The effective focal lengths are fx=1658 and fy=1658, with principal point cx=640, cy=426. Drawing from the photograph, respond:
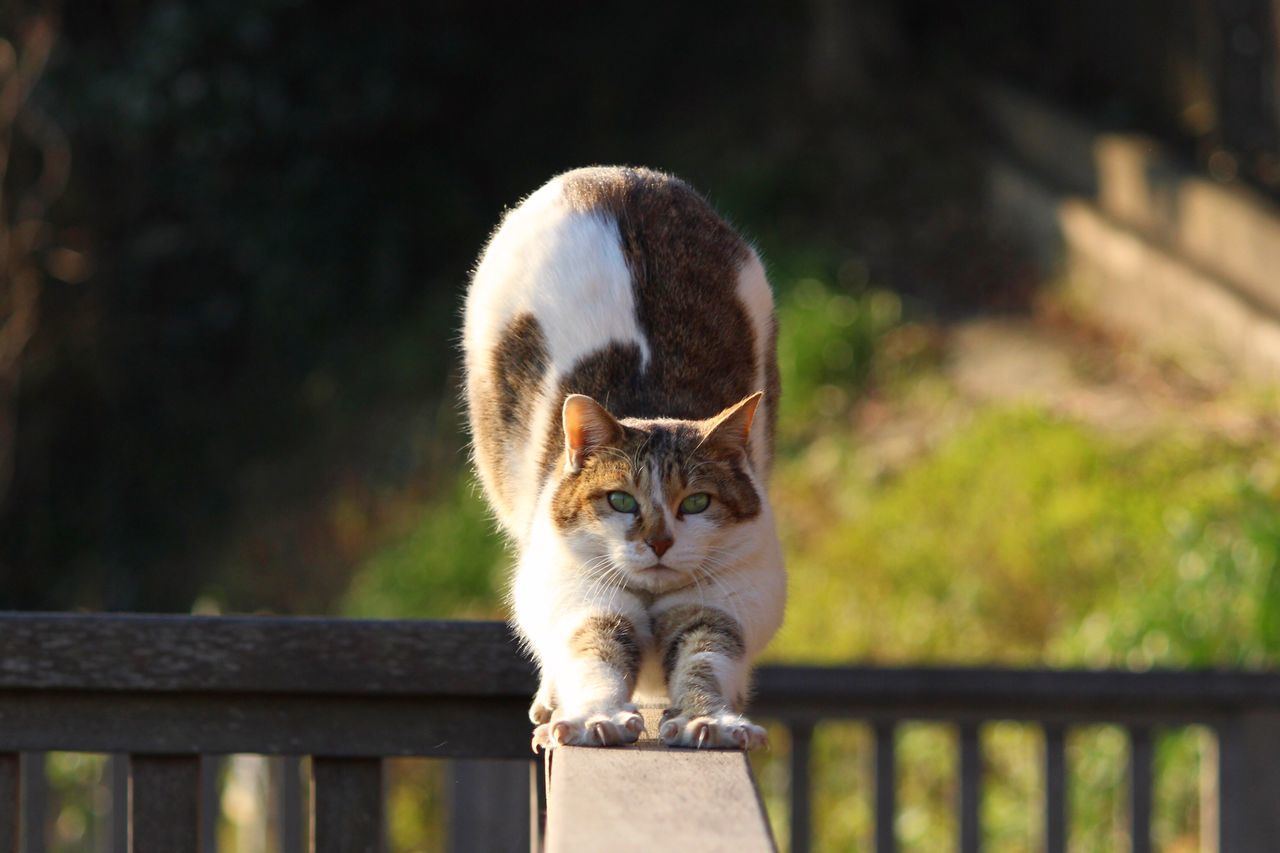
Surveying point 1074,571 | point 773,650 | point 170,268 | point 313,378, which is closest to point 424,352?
point 313,378

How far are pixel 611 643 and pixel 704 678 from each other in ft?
0.35

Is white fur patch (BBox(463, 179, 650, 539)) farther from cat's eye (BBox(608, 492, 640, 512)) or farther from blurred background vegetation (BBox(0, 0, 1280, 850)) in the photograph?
blurred background vegetation (BBox(0, 0, 1280, 850))

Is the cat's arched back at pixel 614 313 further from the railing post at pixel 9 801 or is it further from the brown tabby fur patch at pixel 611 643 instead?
the railing post at pixel 9 801

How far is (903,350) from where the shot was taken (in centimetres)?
583

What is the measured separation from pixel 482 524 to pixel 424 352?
1.47 m

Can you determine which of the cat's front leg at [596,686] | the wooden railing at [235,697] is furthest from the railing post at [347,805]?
the cat's front leg at [596,686]

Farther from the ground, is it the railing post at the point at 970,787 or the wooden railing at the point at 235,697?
the wooden railing at the point at 235,697

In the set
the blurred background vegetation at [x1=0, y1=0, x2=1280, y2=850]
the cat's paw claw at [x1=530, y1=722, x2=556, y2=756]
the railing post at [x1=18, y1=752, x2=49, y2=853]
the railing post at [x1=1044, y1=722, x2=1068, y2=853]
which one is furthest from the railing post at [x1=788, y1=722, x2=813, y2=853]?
the blurred background vegetation at [x1=0, y1=0, x2=1280, y2=850]

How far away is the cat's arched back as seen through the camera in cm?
183

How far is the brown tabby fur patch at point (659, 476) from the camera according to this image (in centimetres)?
164

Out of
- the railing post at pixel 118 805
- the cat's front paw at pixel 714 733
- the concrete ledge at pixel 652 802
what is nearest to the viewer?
the concrete ledge at pixel 652 802

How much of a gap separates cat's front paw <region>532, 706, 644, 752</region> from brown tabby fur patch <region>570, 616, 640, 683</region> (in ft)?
0.36

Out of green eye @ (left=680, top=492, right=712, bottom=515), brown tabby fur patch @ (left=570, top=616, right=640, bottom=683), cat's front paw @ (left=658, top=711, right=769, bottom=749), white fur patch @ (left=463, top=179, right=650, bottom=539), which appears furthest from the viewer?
white fur patch @ (left=463, top=179, right=650, bottom=539)

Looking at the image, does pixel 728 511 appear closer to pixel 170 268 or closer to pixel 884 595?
pixel 884 595
